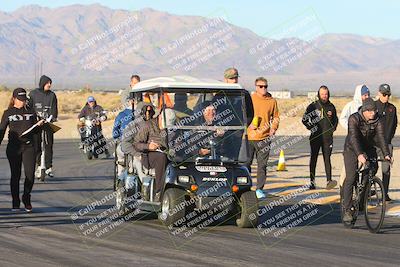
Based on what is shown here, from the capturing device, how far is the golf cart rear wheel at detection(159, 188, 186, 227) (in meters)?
12.8

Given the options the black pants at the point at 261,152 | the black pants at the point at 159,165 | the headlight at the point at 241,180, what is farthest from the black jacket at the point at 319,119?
the black pants at the point at 159,165

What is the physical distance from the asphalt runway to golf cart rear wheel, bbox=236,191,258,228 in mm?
152

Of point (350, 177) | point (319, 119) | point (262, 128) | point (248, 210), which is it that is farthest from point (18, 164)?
point (319, 119)

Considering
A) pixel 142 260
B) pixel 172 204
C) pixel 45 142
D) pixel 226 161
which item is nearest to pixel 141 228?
pixel 172 204

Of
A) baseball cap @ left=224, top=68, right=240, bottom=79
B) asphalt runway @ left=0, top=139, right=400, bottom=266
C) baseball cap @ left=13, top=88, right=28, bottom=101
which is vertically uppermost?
baseball cap @ left=224, top=68, right=240, bottom=79

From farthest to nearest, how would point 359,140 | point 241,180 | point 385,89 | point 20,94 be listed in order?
1. point 385,89
2. point 20,94
3. point 359,140
4. point 241,180

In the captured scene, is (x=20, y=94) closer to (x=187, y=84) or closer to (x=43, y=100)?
(x=187, y=84)

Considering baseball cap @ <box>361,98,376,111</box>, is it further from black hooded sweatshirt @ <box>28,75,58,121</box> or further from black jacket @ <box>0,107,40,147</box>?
black hooded sweatshirt @ <box>28,75,58,121</box>

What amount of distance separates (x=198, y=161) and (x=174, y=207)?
30.6 inches

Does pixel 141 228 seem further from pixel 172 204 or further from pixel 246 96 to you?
pixel 246 96

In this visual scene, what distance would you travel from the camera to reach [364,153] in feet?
44.2

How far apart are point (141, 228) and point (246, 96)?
10.0 ft

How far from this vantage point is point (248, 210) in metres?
13.0

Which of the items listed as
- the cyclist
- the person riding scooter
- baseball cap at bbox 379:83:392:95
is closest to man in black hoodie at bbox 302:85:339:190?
baseball cap at bbox 379:83:392:95
